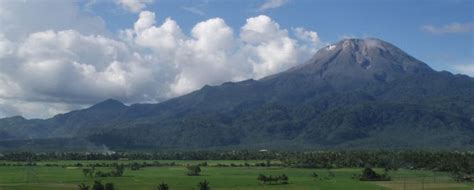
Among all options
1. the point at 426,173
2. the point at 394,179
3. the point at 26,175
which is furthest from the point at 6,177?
the point at 426,173

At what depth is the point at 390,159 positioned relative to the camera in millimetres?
186375

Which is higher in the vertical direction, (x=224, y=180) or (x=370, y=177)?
(x=370, y=177)

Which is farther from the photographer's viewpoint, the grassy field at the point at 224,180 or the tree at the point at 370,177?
the tree at the point at 370,177

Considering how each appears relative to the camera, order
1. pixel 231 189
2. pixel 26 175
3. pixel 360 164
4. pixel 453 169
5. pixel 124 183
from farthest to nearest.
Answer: pixel 360 164 → pixel 453 169 → pixel 26 175 → pixel 124 183 → pixel 231 189

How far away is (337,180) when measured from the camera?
137 meters

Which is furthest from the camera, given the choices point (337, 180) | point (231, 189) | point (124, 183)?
point (337, 180)

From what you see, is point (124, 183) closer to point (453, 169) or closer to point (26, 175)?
point (26, 175)

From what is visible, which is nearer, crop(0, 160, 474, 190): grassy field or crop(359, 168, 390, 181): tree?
crop(0, 160, 474, 190): grassy field

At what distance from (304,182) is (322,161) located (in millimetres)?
57296

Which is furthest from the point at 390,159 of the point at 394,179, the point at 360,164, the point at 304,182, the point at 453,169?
the point at 304,182

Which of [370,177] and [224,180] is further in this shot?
[370,177]

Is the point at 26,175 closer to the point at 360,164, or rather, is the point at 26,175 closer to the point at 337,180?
the point at 337,180

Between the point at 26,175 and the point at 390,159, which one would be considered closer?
the point at 26,175

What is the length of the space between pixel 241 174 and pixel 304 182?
2499 centimetres
